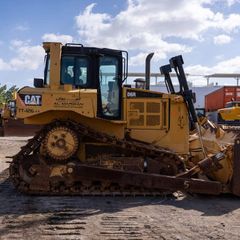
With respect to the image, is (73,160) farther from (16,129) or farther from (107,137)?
(16,129)

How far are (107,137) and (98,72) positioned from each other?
53.4 inches

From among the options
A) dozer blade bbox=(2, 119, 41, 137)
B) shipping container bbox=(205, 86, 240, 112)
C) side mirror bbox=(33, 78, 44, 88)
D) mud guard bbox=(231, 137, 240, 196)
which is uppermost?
shipping container bbox=(205, 86, 240, 112)

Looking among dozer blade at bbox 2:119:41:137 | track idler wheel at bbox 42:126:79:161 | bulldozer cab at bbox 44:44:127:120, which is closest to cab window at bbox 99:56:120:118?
bulldozer cab at bbox 44:44:127:120

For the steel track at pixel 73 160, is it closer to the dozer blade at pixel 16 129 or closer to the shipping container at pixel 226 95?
the dozer blade at pixel 16 129

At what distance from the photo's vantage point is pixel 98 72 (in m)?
9.69

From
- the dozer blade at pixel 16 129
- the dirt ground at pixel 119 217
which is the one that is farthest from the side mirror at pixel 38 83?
the dirt ground at pixel 119 217

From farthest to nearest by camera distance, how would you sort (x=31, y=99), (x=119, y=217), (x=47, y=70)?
1. (x=47, y=70)
2. (x=31, y=99)
3. (x=119, y=217)

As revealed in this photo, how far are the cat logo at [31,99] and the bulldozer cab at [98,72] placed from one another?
67 cm

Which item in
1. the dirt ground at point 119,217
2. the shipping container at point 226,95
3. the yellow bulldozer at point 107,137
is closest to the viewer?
the dirt ground at point 119,217

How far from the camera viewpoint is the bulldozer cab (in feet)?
31.7

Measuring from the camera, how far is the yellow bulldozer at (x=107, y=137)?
909cm

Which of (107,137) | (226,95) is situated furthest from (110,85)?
(226,95)

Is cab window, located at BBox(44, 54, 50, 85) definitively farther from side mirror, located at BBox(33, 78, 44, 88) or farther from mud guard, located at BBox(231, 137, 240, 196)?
mud guard, located at BBox(231, 137, 240, 196)

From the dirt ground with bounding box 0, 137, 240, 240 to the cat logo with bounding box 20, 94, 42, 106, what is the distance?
1.77 metres
